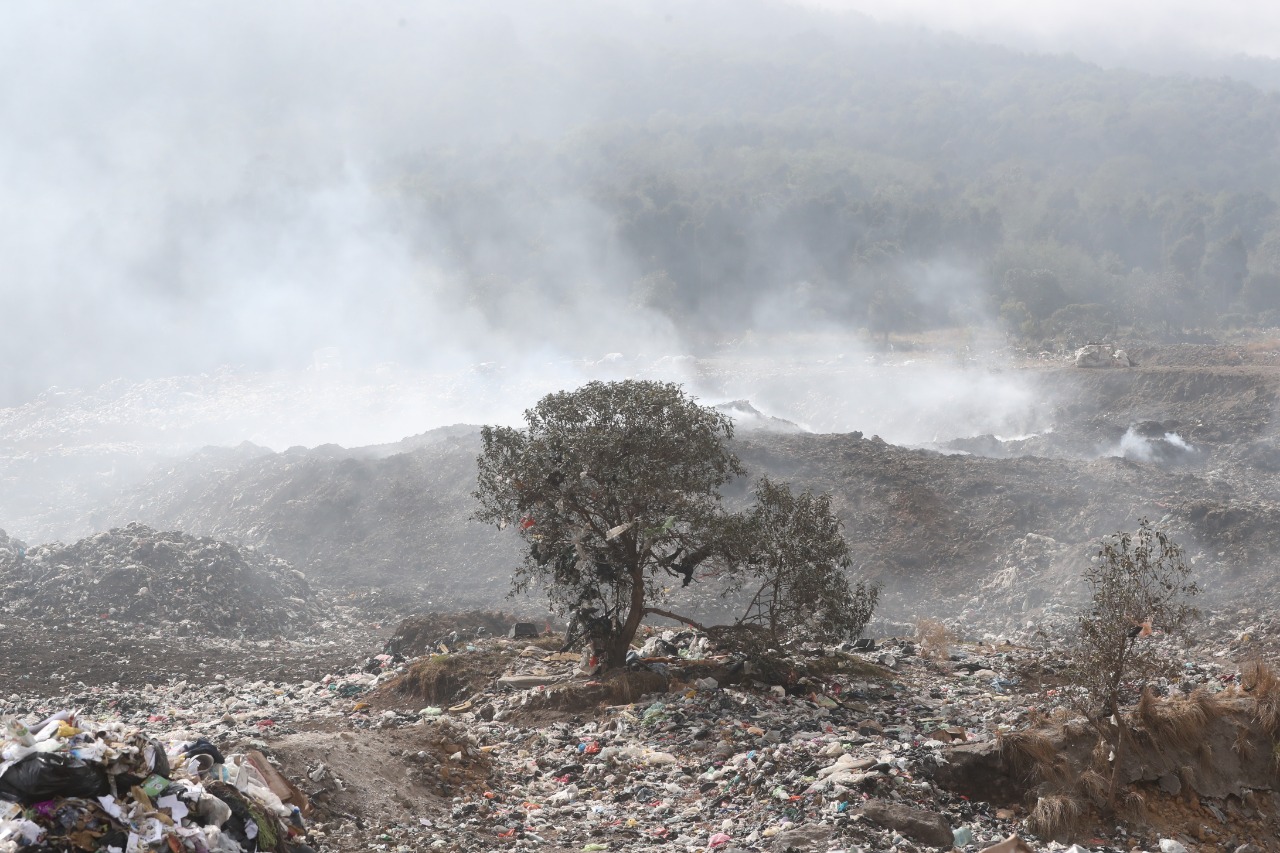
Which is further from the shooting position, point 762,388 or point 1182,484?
point 762,388

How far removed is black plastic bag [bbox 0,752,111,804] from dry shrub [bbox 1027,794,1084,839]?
21.9 ft

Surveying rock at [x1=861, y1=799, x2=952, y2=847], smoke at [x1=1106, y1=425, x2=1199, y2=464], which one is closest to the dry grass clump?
rock at [x1=861, y1=799, x2=952, y2=847]

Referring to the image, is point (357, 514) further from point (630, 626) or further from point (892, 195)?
point (892, 195)

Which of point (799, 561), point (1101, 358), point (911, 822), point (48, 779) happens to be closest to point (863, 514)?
point (799, 561)

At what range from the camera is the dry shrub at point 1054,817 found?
7660mm

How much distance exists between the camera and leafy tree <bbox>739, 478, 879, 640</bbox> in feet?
38.3

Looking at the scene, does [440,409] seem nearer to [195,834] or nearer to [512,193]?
[195,834]

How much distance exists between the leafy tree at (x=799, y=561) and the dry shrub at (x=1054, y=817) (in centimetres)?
410

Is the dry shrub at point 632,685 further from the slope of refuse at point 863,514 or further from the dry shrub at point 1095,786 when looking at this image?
the slope of refuse at point 863,514

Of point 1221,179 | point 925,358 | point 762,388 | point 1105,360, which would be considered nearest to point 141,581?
point 762,388

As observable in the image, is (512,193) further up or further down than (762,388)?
further up

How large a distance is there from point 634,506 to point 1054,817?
17.9 feet

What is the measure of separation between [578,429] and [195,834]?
662 cm

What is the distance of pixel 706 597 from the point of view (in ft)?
67.1
